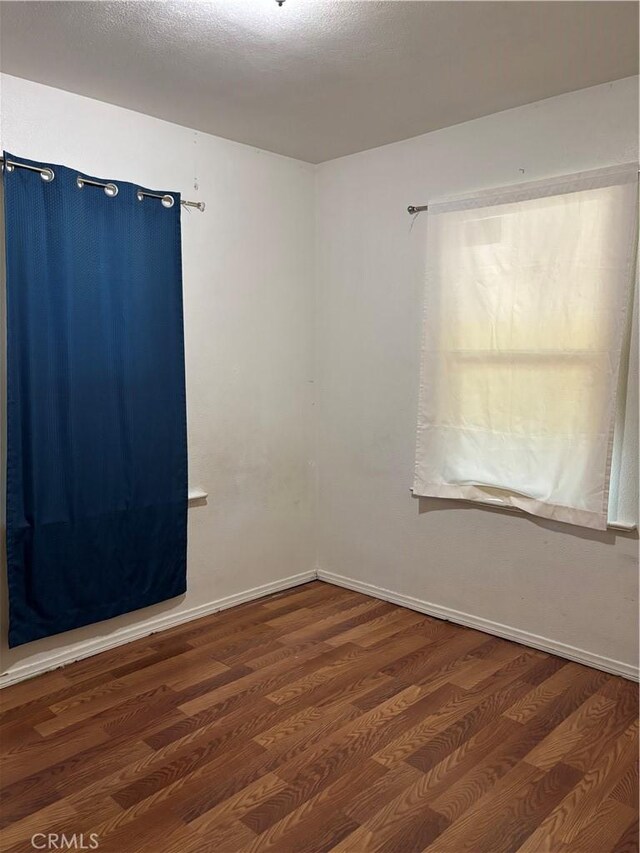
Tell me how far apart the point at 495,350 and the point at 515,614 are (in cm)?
128

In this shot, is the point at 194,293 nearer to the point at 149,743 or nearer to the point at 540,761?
the point at 149,743

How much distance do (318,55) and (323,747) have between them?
2.56m

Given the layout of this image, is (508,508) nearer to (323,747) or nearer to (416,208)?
(323,747)

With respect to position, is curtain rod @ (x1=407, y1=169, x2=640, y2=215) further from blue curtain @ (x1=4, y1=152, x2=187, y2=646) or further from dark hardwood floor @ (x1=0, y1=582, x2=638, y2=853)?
dark hardwood floor @ (x1=0, y1=582, x2=638, y2=853)

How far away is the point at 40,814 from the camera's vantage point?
203 centimetres

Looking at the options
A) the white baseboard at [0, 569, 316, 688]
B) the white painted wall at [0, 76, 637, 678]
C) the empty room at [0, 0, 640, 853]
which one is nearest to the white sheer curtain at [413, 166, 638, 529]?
A: the empty room at [0, 0, 640, 853]

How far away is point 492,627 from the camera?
3.31m

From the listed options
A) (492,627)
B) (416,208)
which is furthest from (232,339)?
(492,627)

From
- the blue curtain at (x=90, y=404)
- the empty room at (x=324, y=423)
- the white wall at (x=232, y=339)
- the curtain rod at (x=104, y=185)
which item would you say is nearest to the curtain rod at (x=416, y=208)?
the empty room at (x=324, y=423)

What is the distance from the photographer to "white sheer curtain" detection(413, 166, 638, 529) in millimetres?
2799

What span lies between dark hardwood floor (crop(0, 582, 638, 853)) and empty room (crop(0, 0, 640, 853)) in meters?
0.01

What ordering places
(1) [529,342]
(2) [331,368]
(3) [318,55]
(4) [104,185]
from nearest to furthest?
(3) [318,55]
(4) [104,185]
(1) [529,342]
(2) [331,368]

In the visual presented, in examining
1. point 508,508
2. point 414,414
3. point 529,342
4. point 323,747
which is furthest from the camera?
point 414,414

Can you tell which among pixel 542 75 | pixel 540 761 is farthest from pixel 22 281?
pixel 540 761
